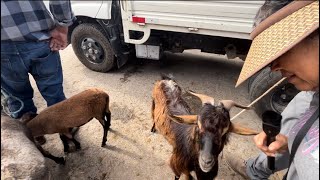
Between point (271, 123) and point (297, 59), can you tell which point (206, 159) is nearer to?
point (271, 123)

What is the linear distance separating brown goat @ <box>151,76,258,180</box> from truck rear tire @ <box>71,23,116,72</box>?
1.80 metres

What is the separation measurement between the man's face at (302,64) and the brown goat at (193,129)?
3.00ft

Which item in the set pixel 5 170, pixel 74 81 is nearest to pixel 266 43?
pixel 5 170

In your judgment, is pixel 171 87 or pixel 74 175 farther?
pixel 171 87

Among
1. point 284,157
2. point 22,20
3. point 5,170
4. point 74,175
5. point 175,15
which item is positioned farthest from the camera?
point 175,15

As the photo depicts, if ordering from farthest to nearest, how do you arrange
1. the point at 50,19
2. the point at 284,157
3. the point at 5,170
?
the point at 284,157
the point at 50,19
the point at 5,170

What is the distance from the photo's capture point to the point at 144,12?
4082mm

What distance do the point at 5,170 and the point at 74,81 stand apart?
4306mm

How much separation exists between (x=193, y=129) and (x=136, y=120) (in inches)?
71.3

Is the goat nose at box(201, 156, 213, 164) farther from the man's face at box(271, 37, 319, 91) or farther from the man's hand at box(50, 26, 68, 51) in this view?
the man's hand at box(50, 26, 68, 51)

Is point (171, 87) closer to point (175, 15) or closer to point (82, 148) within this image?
point (175, 15)

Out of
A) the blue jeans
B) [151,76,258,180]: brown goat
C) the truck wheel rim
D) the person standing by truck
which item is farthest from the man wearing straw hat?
the truck wheel rim

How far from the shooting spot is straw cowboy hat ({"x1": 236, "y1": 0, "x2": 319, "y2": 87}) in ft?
3.67

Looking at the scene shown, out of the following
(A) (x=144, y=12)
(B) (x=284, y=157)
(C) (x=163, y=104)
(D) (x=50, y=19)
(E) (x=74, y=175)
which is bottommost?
(E) (x=74, y=175)
